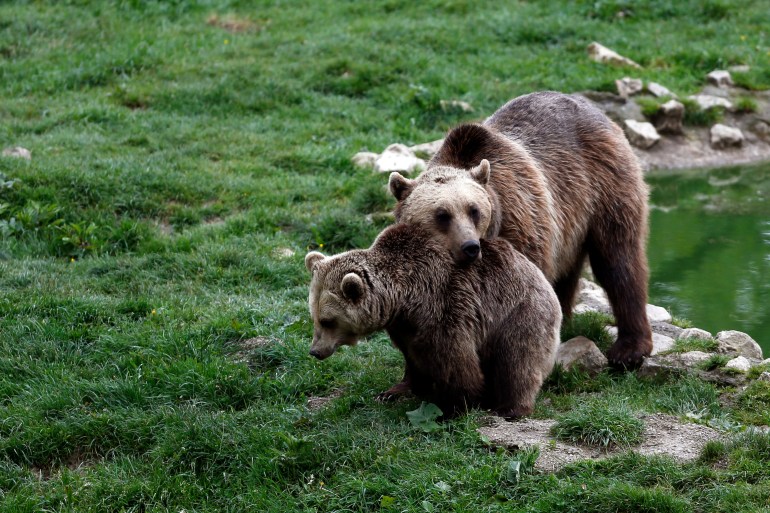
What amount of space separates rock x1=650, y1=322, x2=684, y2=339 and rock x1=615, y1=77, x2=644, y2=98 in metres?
6.59

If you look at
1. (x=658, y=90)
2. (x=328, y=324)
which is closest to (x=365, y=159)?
(x=658, y=90)

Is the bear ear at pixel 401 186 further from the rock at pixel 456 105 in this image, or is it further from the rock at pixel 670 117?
the rock at pixel 670 117

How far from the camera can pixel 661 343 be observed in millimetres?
7789

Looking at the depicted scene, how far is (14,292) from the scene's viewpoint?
8117 mm

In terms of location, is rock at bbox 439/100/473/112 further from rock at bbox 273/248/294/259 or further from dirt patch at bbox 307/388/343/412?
dirt patch at bbox 307/388/343/412

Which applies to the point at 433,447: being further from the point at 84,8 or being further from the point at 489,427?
the point at 84,8

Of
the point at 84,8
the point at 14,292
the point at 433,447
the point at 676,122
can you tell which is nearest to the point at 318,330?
the point at 433,447

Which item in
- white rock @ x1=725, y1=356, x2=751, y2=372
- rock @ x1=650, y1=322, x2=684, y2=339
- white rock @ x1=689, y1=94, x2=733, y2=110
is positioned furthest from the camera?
white rock @ x1=689, y1=94, x2=733, y2=110

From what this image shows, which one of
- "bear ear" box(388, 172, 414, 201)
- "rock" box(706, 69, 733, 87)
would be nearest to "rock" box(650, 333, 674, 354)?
"bear ear" box(388, 172, 414, 201)

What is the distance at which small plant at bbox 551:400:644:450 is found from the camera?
18.5 feet

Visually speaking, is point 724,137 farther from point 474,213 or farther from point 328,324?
point 328,324

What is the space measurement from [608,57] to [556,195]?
8789 mm

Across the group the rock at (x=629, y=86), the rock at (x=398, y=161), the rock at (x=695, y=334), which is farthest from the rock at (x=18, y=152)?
the rock at (x=629, y=86)

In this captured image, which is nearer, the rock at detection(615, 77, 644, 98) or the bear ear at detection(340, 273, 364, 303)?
the bear ear at detection(340, 273, 364, 303)
